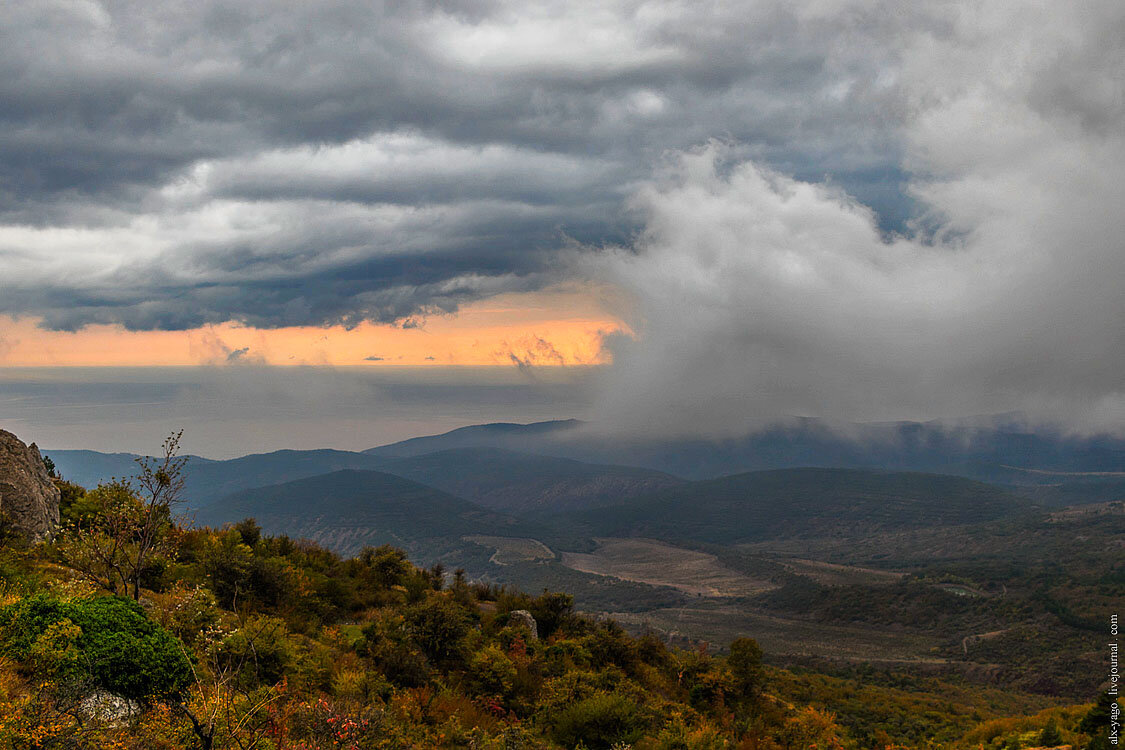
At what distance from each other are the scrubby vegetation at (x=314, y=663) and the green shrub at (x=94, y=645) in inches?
1.2

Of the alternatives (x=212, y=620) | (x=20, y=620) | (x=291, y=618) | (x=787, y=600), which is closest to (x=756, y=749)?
(x=291, y=618)

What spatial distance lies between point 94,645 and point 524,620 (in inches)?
807

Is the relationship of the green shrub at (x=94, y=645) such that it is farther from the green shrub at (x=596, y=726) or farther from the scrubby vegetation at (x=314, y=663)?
the green shrub at (x=596, y=726)

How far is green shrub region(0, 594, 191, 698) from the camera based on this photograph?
33.1 feet

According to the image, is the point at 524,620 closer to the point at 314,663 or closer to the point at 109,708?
the point at 314,663

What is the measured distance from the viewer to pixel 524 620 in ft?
94.7

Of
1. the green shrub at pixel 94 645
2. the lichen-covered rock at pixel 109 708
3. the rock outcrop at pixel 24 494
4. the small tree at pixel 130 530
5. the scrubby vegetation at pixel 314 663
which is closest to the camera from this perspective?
the lichen-covered rock at pixel 109 708

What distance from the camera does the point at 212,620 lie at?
49.8 ft

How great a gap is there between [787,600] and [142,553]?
160915mm

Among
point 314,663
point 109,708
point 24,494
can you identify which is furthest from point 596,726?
point 24,494

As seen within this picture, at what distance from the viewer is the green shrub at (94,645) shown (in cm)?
1009

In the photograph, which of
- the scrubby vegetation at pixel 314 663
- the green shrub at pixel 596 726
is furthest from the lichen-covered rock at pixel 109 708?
the green shrub at pixel 596 726

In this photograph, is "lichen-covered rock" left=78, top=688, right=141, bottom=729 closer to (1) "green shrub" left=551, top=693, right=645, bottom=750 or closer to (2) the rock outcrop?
(1) "green shrub" left=551, top=693, right=645, bottom=750

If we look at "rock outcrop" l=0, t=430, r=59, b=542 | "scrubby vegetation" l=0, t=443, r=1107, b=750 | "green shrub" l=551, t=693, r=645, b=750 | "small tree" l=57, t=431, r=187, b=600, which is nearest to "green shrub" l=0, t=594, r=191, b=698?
"scrubby vegetation" l=0, t=443, r=1107, b=750
